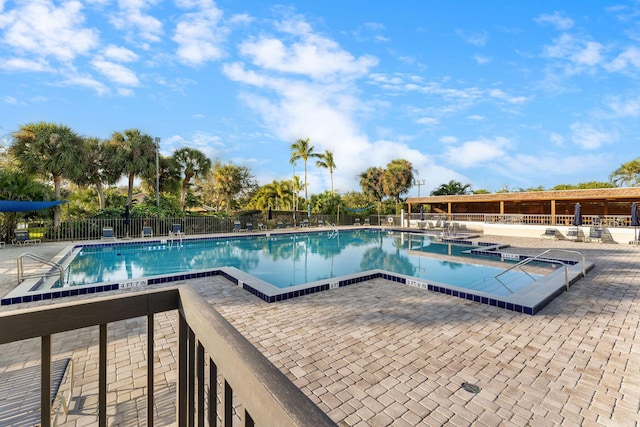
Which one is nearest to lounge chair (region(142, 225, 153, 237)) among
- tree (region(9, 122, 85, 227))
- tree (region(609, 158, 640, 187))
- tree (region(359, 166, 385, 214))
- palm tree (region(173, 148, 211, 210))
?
tree (region(9, 122, 85, 227))

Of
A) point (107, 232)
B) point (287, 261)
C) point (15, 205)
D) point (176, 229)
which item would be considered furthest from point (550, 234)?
point (15, 205)

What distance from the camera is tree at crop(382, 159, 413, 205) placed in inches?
1304

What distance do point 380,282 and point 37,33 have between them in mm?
12122

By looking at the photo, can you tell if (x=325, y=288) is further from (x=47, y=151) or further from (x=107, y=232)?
(x=47, y=151)

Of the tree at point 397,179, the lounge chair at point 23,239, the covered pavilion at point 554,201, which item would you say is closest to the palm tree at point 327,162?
the tree at point 397,179

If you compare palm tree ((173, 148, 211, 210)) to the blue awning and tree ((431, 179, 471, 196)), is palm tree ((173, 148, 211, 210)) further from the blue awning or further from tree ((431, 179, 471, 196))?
tree ((431, 179, 471, 196))

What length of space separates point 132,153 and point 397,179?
2492 cm

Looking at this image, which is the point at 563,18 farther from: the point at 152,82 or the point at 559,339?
the point at 152,82

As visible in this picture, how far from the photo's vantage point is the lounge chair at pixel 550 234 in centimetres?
1588

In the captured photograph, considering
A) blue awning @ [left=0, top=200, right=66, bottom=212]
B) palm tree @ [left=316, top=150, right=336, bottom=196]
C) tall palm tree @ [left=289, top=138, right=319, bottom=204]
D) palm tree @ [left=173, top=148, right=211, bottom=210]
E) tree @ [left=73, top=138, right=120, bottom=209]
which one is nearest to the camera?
blue awning @ [left=0, top=200, right=66, bottom=212]

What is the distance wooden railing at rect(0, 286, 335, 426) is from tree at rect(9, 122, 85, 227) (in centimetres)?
Result: 1848

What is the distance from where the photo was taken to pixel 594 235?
49.4 ft

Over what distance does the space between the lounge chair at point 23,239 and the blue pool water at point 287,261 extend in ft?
8.67

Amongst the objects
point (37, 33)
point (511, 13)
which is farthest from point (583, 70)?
point (37, 33)
